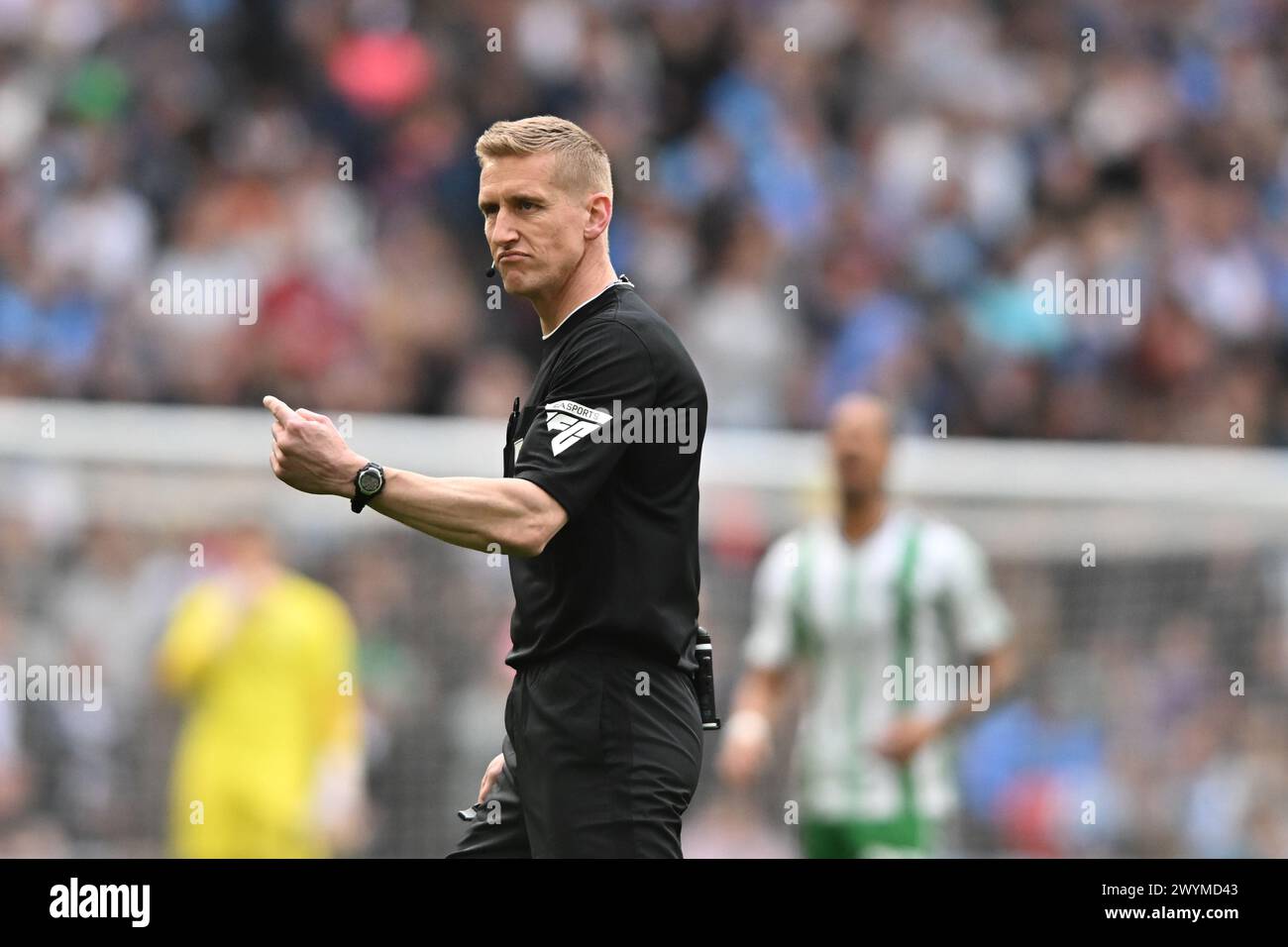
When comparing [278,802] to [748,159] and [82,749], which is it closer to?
[82,749]

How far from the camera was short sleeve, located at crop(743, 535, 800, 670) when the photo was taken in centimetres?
813

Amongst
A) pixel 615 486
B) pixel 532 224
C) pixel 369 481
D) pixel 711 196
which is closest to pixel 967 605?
pixel 615 486

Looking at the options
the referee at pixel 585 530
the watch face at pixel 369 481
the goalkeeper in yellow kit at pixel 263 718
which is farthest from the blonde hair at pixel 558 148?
the goalkeeper in yellow kit at pixel 263 718

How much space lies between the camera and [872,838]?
314 inches

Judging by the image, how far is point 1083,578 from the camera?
416 inches

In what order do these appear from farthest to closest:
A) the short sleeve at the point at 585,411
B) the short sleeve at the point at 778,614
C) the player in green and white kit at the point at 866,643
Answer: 1. the short sleeve at the point at 778,614
2. the player in green and white kit at the point at 866,643
3. the short sleeve at the point at 585,411

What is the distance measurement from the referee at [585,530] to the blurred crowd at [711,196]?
642 cm

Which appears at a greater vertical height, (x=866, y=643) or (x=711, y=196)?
(x=711, y=196)

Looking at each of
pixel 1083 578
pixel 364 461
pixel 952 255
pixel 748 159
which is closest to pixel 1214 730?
pixel 1083 578

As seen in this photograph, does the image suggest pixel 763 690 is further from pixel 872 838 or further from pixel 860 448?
pixel 860 448

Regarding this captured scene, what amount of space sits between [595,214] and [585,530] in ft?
2.52

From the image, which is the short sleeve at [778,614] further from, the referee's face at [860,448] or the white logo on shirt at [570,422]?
the white logo on shirt at [570,422]

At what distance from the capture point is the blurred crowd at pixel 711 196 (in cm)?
1226
